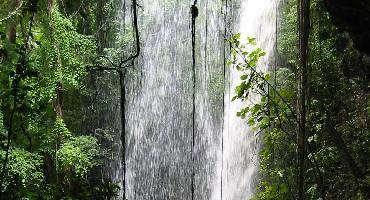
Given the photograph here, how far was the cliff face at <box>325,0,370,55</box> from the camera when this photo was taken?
84.5 inches

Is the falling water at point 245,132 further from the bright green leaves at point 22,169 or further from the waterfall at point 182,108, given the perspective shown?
the bright green leaves at point 22,169

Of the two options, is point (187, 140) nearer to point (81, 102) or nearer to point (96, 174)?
point (96, 174)

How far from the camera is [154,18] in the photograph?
15320 mm

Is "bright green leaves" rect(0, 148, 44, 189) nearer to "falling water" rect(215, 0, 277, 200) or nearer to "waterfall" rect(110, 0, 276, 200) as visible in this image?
"falling water" rect(215, 0, 277, 200)

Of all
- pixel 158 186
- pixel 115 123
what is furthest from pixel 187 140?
pixel 115 123

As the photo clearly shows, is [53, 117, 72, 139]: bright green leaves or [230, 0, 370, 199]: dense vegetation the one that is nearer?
[230, 0, 370, 199]: dense vegetation

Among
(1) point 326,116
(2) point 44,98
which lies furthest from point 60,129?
(1) point 326,116

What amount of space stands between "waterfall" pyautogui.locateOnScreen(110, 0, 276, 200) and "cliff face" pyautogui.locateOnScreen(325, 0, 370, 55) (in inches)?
377

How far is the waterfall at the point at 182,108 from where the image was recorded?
13016 millimetres

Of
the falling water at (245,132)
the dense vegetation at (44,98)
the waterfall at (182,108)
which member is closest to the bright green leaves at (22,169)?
the dense vegetation at (44,98)

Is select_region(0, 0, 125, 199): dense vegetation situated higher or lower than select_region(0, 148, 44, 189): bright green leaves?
higher

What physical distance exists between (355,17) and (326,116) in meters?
3.01

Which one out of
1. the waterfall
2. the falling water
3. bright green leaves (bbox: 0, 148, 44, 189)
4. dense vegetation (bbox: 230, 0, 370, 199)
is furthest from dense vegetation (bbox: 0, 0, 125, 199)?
the waterfall

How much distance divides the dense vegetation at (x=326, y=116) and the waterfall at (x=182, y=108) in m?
6.18
